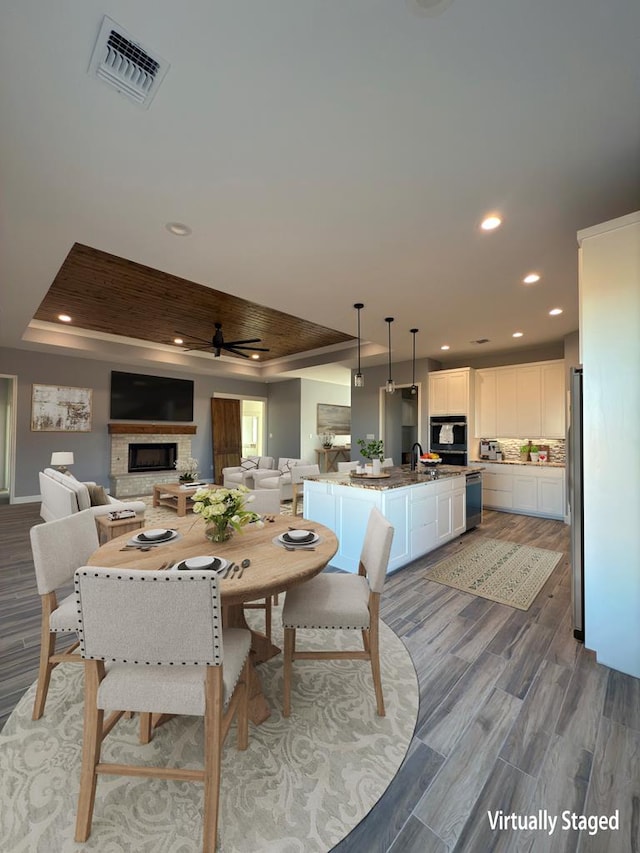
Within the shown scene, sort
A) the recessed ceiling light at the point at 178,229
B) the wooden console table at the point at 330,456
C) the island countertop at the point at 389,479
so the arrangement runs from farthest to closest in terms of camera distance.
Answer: the wooden console table at the point at 330,456 → the island countertop at the point at 389,479 → the recessed ceiling light at the point at 178,229

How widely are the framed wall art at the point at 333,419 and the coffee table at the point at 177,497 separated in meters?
4.33

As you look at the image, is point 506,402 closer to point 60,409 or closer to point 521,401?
point 521,401

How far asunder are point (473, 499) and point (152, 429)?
21.8ft

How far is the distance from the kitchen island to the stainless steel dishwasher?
69 centimetres

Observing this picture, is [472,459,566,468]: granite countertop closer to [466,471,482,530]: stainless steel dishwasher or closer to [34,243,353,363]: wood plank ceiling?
[466,471,482,530]: stainless steel dishwasher

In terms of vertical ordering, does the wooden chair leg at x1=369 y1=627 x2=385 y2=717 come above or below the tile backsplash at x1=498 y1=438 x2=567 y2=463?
below

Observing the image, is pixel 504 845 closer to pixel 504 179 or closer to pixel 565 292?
pixel 504 179

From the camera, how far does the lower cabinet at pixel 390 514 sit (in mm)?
3320

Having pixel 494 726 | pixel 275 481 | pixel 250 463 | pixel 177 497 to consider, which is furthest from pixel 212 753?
pixel 250 463

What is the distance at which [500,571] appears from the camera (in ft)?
11.1

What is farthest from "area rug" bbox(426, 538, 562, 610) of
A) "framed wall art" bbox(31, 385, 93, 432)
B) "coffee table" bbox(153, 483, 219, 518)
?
"framed wall art" bbox(31, 385, 93, 432)

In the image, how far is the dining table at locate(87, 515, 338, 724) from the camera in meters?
1.42

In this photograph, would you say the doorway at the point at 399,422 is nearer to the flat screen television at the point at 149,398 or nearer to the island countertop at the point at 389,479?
the island countertop at the point at 389,479

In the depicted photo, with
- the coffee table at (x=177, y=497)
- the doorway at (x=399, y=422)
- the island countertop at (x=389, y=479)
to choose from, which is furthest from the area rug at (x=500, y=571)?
the coffee table at (x=177, y=497)
